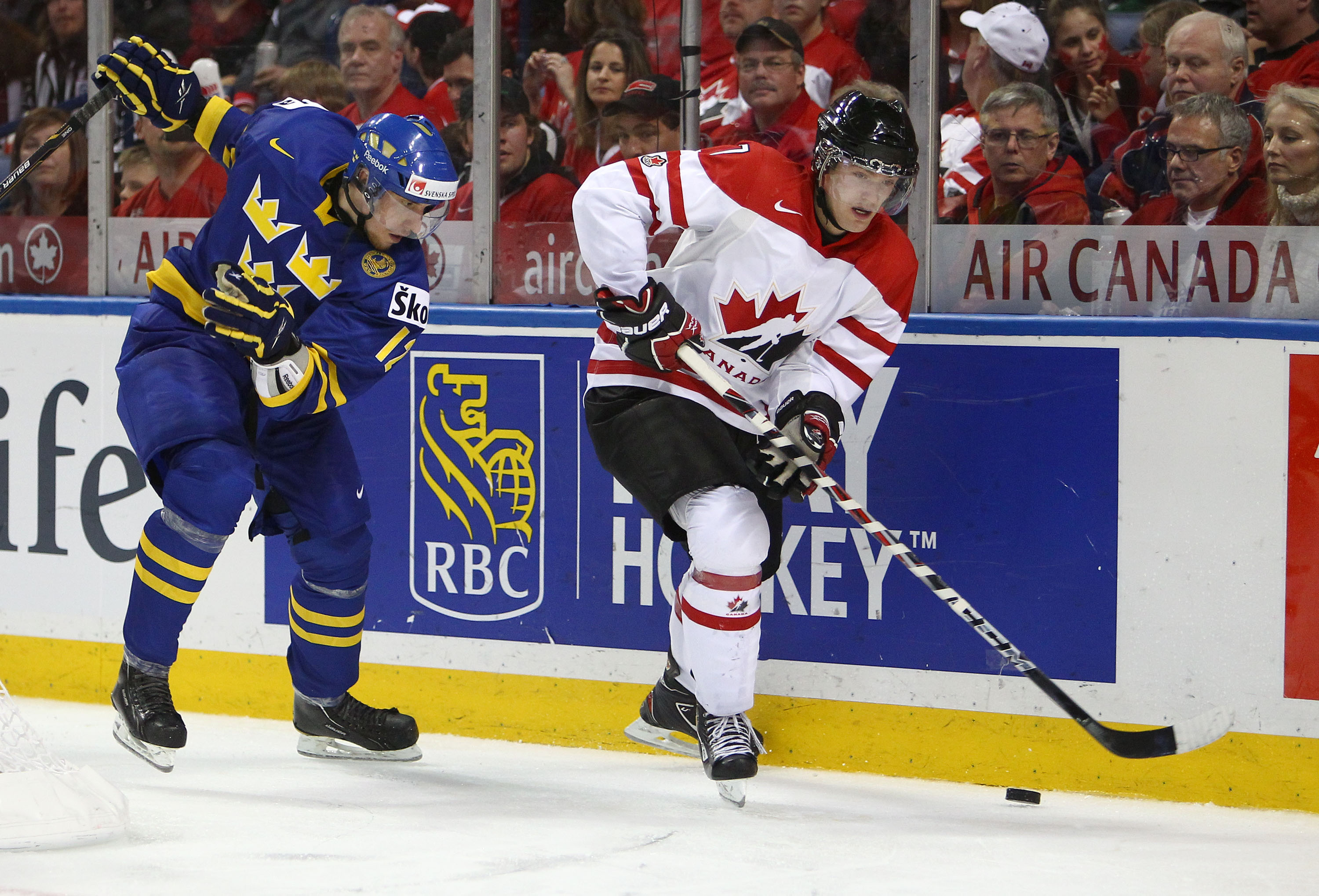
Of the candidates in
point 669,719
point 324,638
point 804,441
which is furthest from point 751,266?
A: point 324,638

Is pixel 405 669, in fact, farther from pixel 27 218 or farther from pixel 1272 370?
pixel 1272 370

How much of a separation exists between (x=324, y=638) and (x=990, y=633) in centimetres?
138

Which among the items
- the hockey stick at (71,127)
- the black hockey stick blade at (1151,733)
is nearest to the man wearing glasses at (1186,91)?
the black hockey stick blade at (1151,733)

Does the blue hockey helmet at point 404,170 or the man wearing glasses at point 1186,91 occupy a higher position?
the man wearing glasses at point 1186,91

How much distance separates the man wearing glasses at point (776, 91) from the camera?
3447mm

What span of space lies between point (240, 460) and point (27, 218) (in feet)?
5.49

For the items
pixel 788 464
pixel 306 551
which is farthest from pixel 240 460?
pixel 788 464

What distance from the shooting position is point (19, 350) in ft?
12.7

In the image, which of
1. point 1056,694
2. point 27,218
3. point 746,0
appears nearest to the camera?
point 1056,694

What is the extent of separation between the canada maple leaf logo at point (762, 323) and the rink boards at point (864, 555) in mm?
335

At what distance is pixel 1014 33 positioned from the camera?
3281 mm

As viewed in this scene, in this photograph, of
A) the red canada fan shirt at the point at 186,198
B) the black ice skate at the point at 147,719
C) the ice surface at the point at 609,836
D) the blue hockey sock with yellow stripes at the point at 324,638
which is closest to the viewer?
the ice surface at the point at 609,836

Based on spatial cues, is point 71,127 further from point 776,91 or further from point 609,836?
point 609,836

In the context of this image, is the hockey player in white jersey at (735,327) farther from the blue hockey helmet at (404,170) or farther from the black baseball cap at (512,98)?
the black baseball cap at (512,98)
